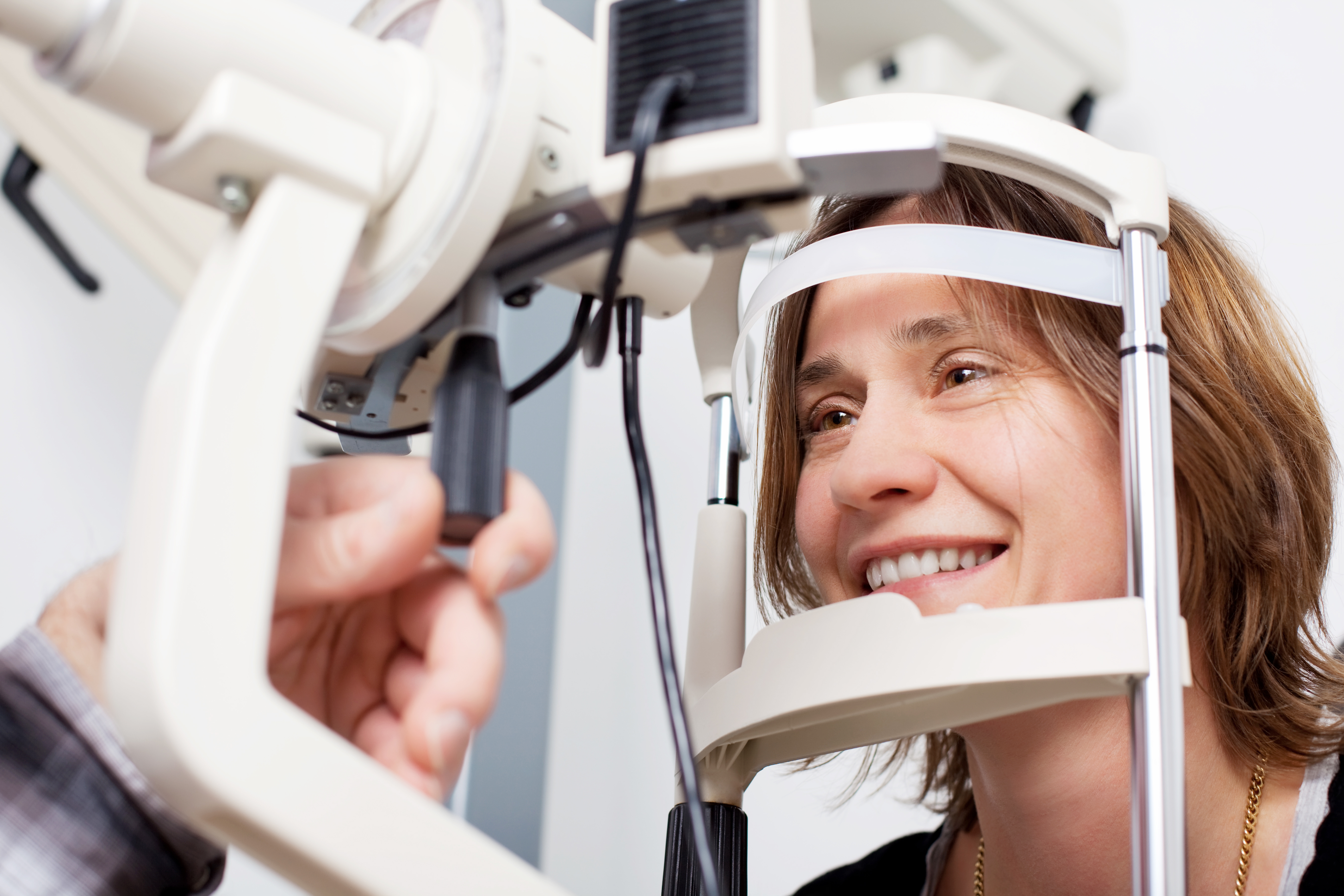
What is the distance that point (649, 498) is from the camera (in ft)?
1.58

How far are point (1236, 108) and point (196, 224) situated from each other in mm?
1347

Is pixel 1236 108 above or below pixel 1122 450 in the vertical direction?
above

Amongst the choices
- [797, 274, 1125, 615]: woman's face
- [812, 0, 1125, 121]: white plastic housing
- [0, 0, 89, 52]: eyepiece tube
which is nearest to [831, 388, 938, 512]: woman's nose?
[797, 274, 1125, 615]: woman's face

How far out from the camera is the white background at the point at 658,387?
3.88 feet

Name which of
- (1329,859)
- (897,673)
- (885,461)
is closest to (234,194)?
(897,673)

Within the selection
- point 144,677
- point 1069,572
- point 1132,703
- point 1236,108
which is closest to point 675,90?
point 144,677

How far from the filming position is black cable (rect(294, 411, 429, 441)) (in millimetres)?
552

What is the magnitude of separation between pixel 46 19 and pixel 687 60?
0.80 feet

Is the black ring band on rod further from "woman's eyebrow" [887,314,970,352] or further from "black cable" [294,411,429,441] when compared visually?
"black cable" [294,411,429,441]

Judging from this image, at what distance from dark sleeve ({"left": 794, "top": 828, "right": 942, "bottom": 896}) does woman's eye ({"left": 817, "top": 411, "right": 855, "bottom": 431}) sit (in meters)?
0.49

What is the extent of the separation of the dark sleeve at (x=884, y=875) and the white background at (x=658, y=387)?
27cm

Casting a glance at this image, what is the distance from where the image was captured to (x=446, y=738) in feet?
1.37

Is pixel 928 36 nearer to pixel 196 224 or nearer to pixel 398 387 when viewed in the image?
pixel 196 224

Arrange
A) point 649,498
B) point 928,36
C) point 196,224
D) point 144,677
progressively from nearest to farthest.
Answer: point 144,677, point 649,498, point 196,224, point 928,36
